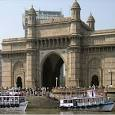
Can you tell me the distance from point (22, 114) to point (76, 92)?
46.1ft

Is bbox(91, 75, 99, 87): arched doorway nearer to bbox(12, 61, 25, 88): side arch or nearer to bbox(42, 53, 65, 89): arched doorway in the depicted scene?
bbox(42, 53, 65, 89): arched doorway

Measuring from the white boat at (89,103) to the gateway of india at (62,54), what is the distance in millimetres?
10524

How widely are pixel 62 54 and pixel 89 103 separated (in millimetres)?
16372

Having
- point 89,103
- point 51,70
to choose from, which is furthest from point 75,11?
point 89,103

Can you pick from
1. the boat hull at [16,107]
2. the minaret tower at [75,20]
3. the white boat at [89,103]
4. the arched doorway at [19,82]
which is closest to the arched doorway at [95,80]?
the minaret tower at [75,20]

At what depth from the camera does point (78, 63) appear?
74438 millimetres

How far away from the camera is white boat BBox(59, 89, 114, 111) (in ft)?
198

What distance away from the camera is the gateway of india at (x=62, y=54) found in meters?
73.9

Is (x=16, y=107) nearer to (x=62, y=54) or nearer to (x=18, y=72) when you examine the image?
(x=62, y=54)

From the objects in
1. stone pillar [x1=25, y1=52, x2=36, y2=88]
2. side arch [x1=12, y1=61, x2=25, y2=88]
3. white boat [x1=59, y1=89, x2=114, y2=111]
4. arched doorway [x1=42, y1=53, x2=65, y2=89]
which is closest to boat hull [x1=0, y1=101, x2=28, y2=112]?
white boat [x1=59, y1=89, x2=114, y2=111]

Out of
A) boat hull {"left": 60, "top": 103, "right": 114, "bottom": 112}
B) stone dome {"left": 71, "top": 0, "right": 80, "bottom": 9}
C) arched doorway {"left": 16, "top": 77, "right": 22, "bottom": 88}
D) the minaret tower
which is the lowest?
boat hull {"left": 60, "top": 103, "right": 114, "bottom": 112}

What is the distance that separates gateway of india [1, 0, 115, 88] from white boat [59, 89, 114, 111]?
1052 cm

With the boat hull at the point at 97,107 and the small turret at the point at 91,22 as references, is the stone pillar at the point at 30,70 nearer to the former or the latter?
the small turret at the point at 91,22

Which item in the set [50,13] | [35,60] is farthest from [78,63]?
[50,13]
